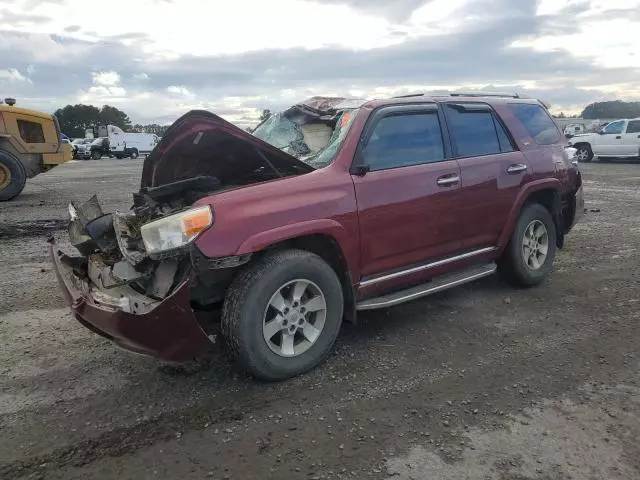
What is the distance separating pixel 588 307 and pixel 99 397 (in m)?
4.07

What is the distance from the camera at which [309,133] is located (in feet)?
16.1

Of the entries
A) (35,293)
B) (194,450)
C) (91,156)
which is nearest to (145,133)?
(91,156)

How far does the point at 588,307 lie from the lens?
16.1ft

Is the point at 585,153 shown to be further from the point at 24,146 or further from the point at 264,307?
the point at 264,307

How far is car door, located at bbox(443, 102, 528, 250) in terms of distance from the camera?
4.65 meters

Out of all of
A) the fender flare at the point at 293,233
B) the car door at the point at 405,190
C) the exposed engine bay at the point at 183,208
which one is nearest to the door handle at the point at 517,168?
the car door at the point at 405,190

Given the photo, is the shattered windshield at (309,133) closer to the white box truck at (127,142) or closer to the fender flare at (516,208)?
the fender flare at (516,208)

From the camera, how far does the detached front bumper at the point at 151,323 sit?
311cm

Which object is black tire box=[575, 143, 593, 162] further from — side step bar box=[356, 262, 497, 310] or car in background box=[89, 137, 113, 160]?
car in background box=[89, 137, 113, 160]

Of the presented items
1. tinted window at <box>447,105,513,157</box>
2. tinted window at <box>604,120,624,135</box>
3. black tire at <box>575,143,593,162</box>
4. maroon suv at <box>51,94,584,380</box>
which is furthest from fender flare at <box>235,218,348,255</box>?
black tire at <box>575,143,593,162</box>

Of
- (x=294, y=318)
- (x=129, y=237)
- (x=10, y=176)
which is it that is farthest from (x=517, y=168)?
(x=10, y=176)

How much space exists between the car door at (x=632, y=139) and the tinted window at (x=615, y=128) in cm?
32

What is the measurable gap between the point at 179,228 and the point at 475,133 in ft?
9.45

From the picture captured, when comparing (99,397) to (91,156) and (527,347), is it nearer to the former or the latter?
(527,347)
